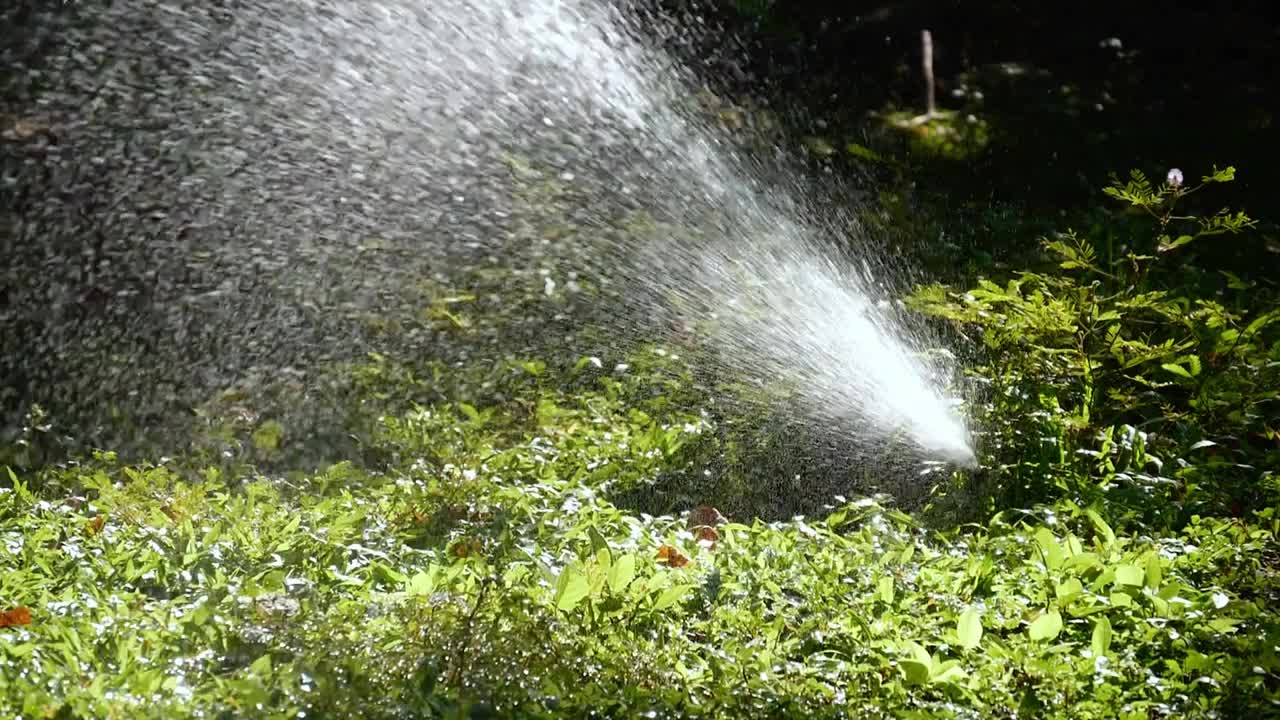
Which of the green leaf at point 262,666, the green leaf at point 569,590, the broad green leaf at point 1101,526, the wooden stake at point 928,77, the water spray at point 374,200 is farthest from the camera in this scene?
the wooden stake at point 928,77

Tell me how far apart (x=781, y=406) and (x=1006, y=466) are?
84cm

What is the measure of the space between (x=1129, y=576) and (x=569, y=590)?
119 cm

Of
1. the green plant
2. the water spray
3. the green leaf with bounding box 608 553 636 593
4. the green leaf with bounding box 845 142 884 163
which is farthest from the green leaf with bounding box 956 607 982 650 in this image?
the green leaf with bounding box 845 142 884 163

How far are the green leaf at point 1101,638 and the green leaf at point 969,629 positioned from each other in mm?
217

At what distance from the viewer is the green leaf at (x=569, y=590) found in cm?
242

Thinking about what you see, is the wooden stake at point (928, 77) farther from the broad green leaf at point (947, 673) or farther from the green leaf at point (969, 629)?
the broad green leaf at point (947, 673)

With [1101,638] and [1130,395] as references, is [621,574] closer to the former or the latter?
[1101,638]

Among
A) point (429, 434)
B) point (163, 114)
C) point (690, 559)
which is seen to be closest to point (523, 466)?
point (429, 434)

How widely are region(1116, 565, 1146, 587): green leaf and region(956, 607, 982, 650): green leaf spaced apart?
0.34 m

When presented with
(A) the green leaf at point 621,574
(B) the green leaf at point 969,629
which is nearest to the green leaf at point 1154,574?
(B) the green leaf at point 969,629

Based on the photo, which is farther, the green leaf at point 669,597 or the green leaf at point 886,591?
the green leaf at point 886,591

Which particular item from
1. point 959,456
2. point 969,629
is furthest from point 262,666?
point 959,456

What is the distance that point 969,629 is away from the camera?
2.38 m

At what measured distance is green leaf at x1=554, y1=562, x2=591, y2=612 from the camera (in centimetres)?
242
